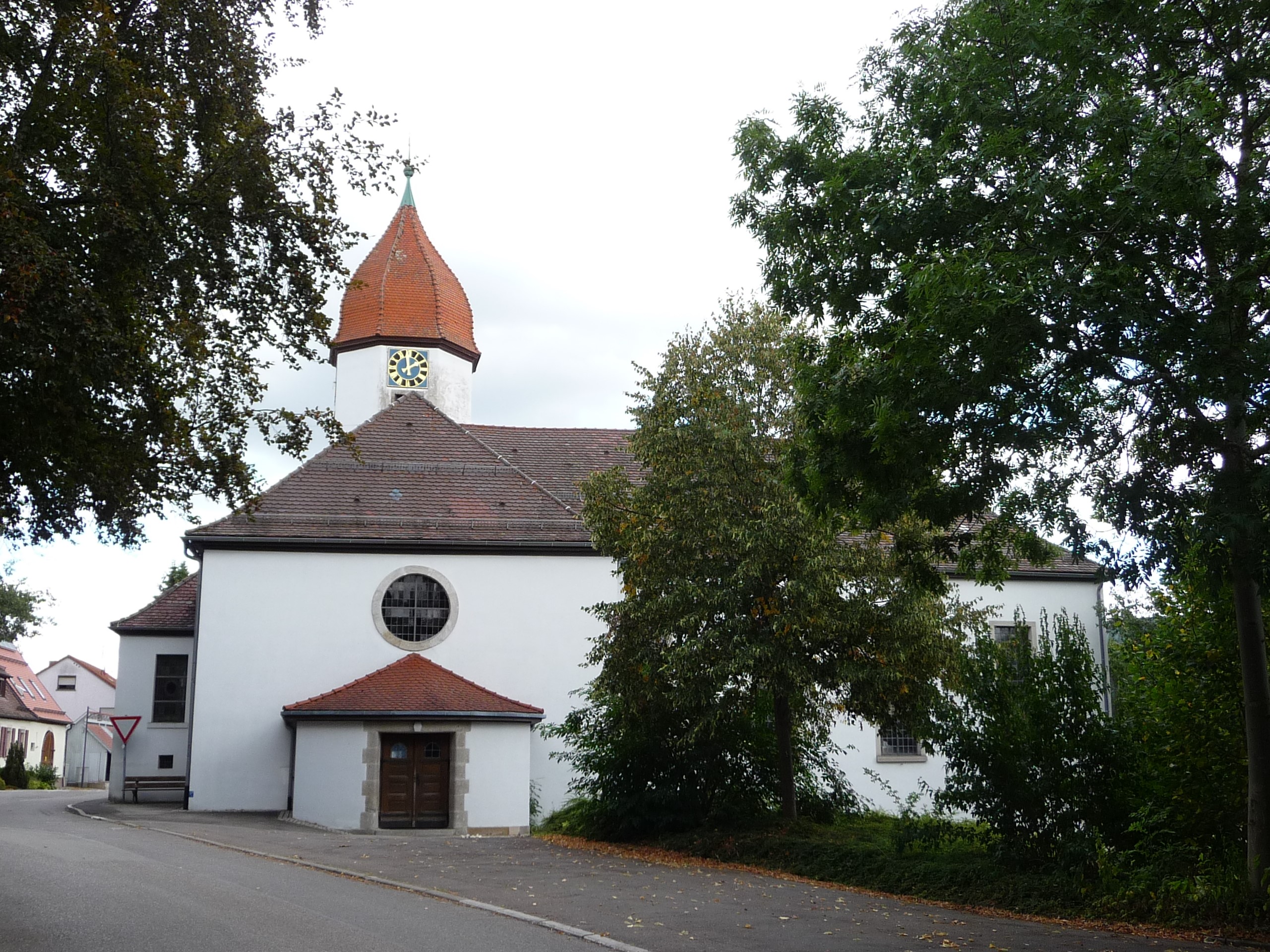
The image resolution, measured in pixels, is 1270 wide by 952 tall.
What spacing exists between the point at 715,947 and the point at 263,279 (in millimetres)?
7303

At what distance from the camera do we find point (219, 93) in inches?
441

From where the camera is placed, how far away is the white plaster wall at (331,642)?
80.9ft

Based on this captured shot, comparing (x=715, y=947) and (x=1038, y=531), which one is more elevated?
(x=1038, y=531)

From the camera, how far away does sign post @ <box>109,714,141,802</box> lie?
2812 cm

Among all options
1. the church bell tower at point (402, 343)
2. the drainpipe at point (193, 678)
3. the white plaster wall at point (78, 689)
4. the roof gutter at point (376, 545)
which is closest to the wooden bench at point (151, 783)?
the drainpipe at point (193, 678)

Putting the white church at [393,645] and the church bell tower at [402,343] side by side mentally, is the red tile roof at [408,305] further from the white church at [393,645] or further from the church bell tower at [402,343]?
the white church at [393,645]

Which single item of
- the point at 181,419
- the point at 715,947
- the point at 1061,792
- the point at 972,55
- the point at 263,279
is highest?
the point at 972,55

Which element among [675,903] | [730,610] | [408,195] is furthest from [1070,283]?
[408,195]

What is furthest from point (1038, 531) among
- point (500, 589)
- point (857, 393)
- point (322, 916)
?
point (500, 589)

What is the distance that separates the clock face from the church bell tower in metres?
0.02

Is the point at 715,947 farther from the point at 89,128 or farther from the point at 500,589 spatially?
the point at 500,589

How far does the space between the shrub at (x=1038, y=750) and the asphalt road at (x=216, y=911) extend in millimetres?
5147

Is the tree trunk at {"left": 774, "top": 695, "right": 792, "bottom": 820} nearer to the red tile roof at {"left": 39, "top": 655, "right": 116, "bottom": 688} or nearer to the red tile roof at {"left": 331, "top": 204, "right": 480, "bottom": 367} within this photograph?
the red tile roof at {"left": 331, "top": 204, "right": 480, "bottom": 367}

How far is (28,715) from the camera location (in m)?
64.5
